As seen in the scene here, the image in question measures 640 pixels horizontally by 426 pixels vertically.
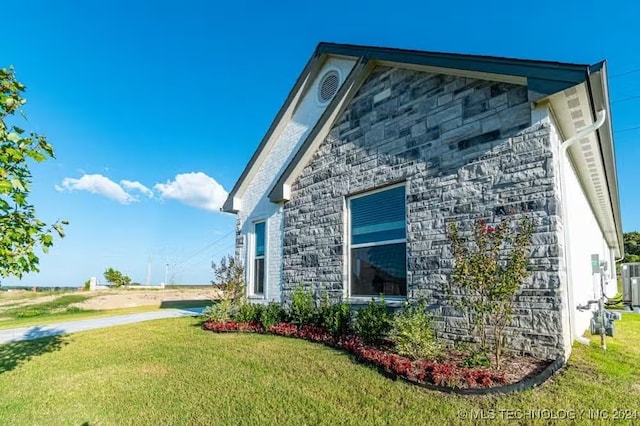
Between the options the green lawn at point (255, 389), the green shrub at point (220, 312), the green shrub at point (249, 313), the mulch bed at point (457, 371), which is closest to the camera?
the green lawn at point (255, 389)

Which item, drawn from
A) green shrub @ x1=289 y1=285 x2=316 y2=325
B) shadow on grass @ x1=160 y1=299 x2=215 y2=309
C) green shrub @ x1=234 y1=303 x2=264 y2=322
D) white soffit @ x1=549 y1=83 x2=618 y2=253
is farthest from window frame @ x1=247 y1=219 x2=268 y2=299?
white soffit @ x1=549 y1=83 x2=618 y2=253

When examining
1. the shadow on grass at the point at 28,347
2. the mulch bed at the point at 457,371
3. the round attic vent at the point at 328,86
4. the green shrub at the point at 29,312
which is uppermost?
the round attic vent at the point at 328,86

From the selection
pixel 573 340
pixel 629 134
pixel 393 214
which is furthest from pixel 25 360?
pixel 629 134

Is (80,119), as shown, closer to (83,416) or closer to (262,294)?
(262,294)

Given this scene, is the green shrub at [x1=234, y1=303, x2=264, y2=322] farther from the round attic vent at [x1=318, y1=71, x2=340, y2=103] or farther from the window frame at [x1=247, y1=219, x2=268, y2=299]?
the round attic vent at [x1=318, y1=71, x2=340, y2=103]

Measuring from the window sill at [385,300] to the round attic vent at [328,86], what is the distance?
17.7 ft

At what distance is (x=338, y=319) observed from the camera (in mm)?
6961

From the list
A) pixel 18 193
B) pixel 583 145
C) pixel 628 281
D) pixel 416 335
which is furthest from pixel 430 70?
pixel 628 281

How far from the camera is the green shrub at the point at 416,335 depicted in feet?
16.4

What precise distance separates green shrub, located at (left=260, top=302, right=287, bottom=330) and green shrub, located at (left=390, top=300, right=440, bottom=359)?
3.55 metres

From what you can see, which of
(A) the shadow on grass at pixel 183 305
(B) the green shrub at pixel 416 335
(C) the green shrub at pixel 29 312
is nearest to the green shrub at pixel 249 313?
(B) the green shrub at pixel 416 335

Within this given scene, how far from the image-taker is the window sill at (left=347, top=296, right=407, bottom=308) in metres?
6.36

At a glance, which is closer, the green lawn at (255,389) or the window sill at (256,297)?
the green lawn at (255,389)

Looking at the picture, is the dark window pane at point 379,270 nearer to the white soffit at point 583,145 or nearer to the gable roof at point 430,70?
the gable roof at point 430,70
